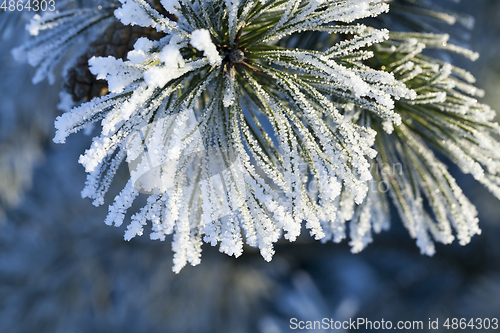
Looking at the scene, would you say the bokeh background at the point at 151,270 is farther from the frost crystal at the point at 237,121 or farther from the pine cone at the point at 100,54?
the frost crystal at the point at 237,121

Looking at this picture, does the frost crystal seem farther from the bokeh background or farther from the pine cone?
the bokeh background

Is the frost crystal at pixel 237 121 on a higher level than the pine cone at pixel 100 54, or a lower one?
lower

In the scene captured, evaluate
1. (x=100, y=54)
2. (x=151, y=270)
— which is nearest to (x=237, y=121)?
(x=100, y=54)

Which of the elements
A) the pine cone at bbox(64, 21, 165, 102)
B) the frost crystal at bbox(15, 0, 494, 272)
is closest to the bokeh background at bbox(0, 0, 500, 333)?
the pine cone at bbox(64, 21, 165, 102)

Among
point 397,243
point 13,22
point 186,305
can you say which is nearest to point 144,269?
point 186,305

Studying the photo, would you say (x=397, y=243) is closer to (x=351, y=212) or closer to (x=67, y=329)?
(x=351, y=212)

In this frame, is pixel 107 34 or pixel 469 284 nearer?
pixel 107 34

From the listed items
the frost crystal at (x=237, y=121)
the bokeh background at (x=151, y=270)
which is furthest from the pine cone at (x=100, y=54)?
the bokeh background at (x=151, y=270)

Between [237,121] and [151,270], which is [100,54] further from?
[151,270]
